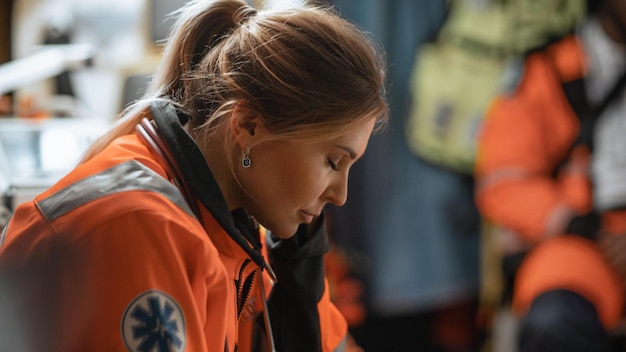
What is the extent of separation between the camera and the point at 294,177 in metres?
0.99

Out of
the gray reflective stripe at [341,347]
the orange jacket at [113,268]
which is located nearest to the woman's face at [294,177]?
the orange jacket at [113,268]

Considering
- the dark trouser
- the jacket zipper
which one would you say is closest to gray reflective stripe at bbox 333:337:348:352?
the jacket zipper

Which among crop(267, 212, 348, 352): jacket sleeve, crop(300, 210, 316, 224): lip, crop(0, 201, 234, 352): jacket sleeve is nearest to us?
crop(0, 201, 234, 352): jacket sleeve

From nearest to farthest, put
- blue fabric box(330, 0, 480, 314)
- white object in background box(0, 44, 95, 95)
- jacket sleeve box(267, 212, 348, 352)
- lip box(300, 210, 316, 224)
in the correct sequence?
1. lip box(300, 210, 316, 224)
2. jacket sleeve box(267, 212, 348, 352)
3. white object in background box(0, 44, 95, 95)
4. blue fabric box(330, 0, 480, 314)

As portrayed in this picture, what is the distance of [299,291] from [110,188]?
41 centimetres

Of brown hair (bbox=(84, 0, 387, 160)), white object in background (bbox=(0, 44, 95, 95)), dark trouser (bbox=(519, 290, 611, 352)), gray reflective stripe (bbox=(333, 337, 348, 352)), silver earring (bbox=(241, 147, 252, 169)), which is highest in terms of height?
brown hair (bbox=(84, 0, 387, 160))

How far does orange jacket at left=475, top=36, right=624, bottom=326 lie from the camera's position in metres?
2.19

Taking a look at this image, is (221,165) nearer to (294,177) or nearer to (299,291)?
(294,177)

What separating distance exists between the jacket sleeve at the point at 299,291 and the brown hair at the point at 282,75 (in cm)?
24

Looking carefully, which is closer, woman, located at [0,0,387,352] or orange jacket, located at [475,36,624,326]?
woman, located at [0,0,387,352]

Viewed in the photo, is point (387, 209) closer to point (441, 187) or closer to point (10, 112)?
point (441, 187)

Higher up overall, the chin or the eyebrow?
the eyebrow

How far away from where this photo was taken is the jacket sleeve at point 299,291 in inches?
45.9

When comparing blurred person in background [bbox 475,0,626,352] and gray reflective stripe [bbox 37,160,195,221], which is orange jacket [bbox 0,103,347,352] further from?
blurred person in background [bbox 475,0,626,352]
